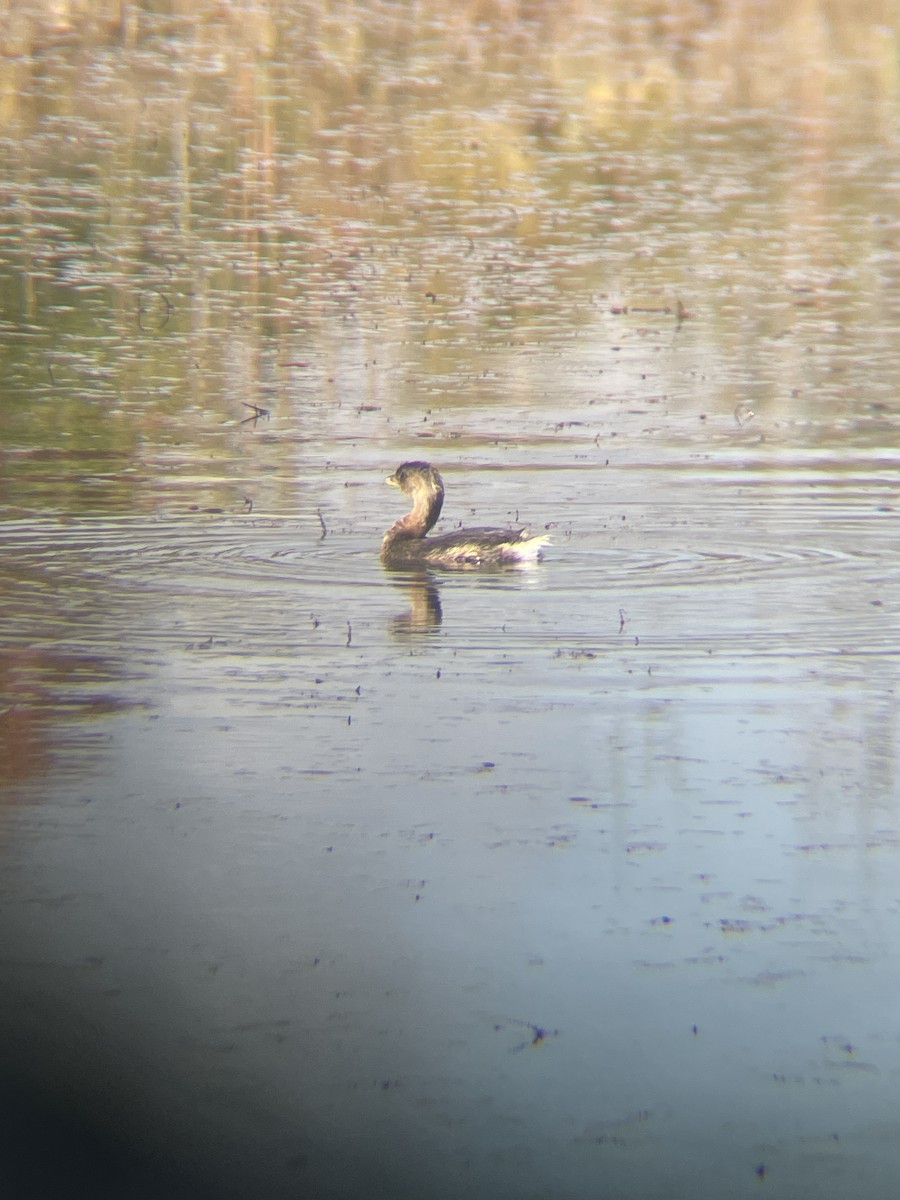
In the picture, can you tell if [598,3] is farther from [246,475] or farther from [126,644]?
[126,644]

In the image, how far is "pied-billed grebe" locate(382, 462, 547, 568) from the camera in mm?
10508

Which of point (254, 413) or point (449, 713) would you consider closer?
point (449, 713)

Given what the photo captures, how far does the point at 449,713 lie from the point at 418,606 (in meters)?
2.02

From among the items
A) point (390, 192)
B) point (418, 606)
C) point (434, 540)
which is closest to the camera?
point (418, 606)

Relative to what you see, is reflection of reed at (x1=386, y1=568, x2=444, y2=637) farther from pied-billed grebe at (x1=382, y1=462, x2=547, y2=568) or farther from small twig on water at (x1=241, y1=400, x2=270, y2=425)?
small twig on water at (x1=241, y1=400, x2=270, y2=425)

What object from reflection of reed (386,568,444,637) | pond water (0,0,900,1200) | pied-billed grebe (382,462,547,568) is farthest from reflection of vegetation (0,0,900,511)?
reflection of reed (386,568,444,637)

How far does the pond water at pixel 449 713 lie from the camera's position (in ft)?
16.8

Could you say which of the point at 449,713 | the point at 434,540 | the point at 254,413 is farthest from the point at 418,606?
the point at 254,413

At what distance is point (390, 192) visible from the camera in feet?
80.7

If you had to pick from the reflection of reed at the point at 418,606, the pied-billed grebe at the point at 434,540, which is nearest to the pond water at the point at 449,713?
the reflection of reed at the point at 418,606

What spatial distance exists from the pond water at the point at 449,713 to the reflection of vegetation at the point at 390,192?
0.11 metres

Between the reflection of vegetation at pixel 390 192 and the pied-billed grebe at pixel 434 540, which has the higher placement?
the reflection of vegetation at pixel 390 192

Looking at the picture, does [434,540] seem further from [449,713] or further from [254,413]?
[254,413]

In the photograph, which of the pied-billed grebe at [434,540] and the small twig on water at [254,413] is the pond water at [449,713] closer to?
the small twig on water at [254,413]
